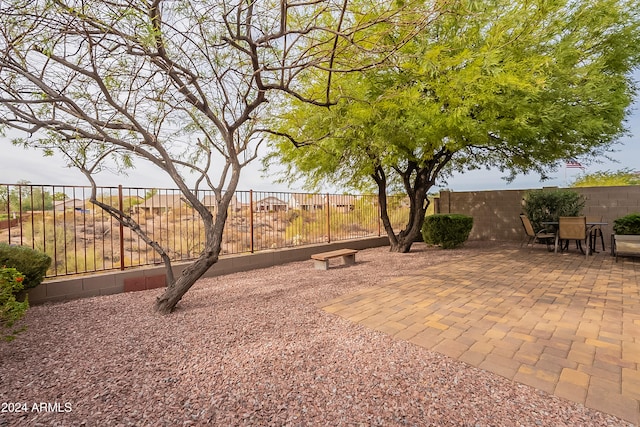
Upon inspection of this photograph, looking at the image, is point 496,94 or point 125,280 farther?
point 496,94

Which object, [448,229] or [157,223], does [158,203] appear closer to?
[157,223]

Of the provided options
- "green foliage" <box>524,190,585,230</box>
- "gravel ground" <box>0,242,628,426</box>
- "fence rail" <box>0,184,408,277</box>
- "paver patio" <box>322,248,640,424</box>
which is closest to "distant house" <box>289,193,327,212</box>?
"fence rail" <box>0,184,408,277</box>

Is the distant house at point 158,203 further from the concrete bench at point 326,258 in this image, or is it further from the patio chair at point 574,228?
the patio chair at point 574,228

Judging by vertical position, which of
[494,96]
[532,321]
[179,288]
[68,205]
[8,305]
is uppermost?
[494,96]

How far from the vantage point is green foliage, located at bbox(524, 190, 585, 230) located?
9.37 m

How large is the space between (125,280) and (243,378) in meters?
3.99

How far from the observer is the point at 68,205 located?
529 cm

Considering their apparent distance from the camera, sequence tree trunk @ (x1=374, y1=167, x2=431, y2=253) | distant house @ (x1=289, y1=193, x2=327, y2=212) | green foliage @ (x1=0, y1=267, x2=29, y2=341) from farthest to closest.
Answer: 1. tree trunk @ (x1=374, y1=167, x2=431, y2=253)
2. distant house @ (x1=289, y1=193, x2=327, y2=212)
3. green foliage @ (x1=0, y1=267, x2=29, y2=341)

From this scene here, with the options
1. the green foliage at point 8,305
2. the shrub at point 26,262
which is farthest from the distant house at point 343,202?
the green foliage at point 8,305

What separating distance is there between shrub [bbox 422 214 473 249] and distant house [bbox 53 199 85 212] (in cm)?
904

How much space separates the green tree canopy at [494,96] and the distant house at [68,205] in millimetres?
3793

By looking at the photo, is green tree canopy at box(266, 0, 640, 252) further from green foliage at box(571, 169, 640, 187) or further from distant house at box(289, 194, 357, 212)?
green foliage at box(571, 169, 640, 187)

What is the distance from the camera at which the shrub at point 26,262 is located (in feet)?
13.0

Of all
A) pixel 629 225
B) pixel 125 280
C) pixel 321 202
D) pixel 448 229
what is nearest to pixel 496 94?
pixel 448 229
